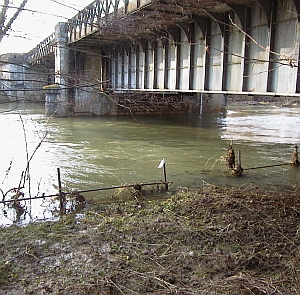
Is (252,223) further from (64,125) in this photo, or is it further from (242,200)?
(64,125)

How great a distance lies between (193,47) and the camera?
565 inches

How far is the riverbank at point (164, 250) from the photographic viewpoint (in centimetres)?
407

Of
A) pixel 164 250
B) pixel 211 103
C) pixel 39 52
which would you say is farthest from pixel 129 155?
pixel 39 52

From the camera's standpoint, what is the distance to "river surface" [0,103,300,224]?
940 centimetres

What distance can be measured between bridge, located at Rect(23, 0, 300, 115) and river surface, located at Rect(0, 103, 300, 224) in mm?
2018

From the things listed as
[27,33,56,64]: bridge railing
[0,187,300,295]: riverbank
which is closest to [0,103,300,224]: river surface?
[0,187,300,295]: riverbank

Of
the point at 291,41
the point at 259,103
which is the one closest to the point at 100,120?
the point at 291,41

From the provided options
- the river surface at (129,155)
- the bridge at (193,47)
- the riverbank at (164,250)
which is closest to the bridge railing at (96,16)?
the bridge at (193,47)

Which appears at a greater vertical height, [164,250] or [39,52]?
[39,52]

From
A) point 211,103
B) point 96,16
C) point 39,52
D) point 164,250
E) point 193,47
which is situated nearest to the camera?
point 164,250

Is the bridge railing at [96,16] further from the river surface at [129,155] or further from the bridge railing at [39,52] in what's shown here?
the river surface at [129,155]

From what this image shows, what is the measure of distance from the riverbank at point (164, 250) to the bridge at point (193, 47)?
2060mm

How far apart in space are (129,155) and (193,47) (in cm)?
512

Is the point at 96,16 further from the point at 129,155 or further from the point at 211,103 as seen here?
the point at 211,103
